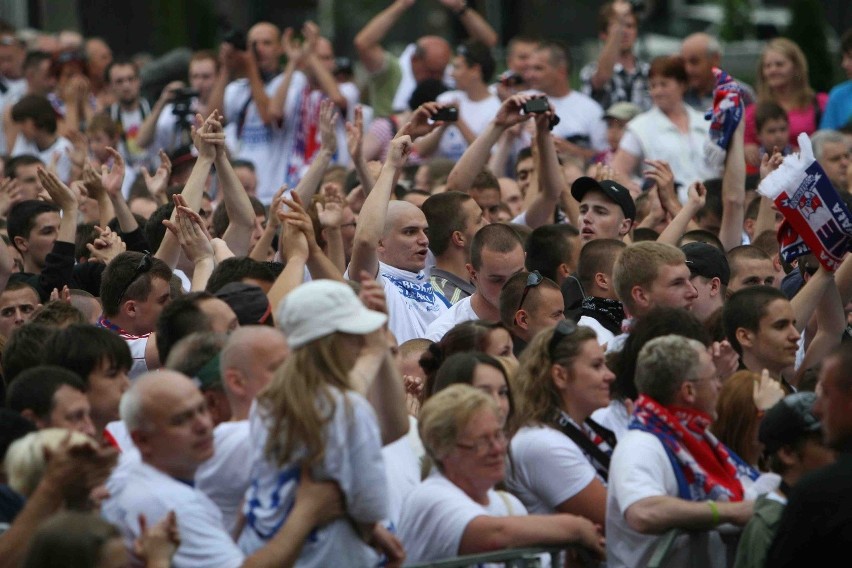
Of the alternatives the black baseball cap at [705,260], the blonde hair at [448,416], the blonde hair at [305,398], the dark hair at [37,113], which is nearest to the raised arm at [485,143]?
the black baseball cap at [705,260]

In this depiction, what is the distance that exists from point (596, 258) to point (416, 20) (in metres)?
22.3

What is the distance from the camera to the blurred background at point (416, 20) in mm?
26234

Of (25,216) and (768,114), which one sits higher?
(25,216)

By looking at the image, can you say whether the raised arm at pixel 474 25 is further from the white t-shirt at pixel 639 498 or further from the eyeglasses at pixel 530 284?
the white t-shirt at pixel 639 498

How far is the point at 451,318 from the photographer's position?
8859mm

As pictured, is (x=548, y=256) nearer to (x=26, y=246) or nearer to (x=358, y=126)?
(x=358, y=126)

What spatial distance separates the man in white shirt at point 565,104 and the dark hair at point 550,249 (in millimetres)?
4805

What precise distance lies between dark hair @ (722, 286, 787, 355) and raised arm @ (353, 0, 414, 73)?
7820 mm

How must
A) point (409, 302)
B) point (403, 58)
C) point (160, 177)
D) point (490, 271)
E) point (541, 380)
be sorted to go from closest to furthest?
1. point (541, 380)
2. point (490, 271)
3. point (409, 302)
4. point (160, 177)
5. point (403, 58)

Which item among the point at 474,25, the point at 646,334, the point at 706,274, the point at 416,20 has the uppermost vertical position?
the point at 646,334

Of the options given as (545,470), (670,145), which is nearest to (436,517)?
(545,470)

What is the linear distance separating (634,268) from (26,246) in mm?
3938

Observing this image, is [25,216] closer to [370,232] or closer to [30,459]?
[370,232]

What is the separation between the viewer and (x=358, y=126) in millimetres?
9688
